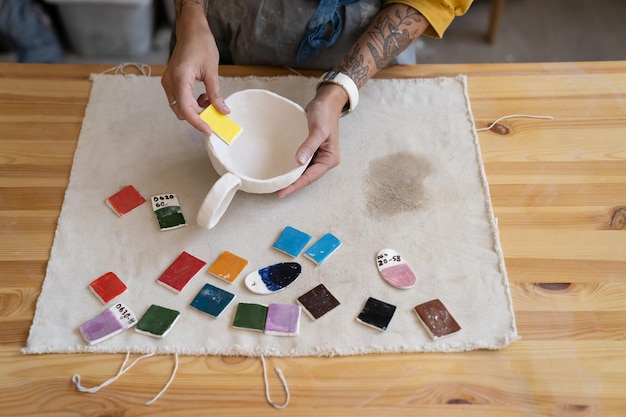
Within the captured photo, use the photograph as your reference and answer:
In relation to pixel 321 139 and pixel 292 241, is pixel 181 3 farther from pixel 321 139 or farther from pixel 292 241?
pixel 292 241

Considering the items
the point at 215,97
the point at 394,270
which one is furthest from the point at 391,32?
the point at 394,270

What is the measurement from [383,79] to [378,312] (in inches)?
19.6

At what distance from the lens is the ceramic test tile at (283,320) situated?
792mm

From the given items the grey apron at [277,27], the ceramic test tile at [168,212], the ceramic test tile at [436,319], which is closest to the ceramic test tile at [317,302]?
the ceramic test tile at [436,319]

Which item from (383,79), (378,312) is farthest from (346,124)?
(378,312)

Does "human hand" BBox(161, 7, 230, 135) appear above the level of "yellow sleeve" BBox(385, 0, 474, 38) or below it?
below

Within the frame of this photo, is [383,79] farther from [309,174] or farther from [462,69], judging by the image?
[309,174]

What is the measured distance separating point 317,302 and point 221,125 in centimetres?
31

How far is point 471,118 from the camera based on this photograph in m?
1.06

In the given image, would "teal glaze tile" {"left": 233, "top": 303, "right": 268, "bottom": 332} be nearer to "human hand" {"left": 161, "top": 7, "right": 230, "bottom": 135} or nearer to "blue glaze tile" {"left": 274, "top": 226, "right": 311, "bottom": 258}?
Answer: "blue glaze tile" {"left": 274, "top": 226, "right": 311, "bottom": 258}

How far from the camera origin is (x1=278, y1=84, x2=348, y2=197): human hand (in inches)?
35.7

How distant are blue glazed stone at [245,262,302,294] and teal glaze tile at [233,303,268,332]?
0.03m

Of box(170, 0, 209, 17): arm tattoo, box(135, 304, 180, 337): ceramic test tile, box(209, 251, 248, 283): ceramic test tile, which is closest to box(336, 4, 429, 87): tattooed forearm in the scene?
box(170, 0, 209, 17): arm tattoo

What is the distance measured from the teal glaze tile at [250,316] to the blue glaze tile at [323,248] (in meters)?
0.11
